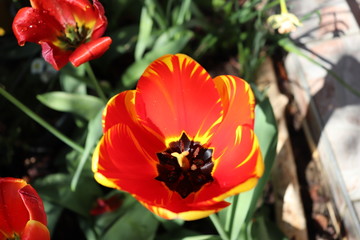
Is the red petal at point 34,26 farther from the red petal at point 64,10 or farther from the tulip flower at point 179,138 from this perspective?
the tulip flower at point 179,138

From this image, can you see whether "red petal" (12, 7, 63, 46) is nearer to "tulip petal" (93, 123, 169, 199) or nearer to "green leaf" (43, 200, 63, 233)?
"tulip petal" (93, 123, 169, 199)

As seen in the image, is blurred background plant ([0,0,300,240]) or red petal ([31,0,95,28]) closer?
red petal ([31,0,95,28])

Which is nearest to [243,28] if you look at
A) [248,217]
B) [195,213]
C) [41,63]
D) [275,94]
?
[275,94]

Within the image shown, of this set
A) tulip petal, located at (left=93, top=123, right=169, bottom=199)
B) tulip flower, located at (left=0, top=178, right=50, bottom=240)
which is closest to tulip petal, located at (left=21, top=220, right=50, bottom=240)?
tulip flower, located at (left=0, top=178, right=50, bottom=240)

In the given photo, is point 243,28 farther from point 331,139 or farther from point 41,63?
point 41,63

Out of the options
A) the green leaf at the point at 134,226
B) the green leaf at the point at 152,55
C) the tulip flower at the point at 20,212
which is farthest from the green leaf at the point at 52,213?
the green leaf at the point at 152,55

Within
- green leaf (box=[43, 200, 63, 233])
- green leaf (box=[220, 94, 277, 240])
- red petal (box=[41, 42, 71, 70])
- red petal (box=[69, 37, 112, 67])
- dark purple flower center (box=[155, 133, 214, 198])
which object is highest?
red petal (box=[69, 37, 112, 67])
